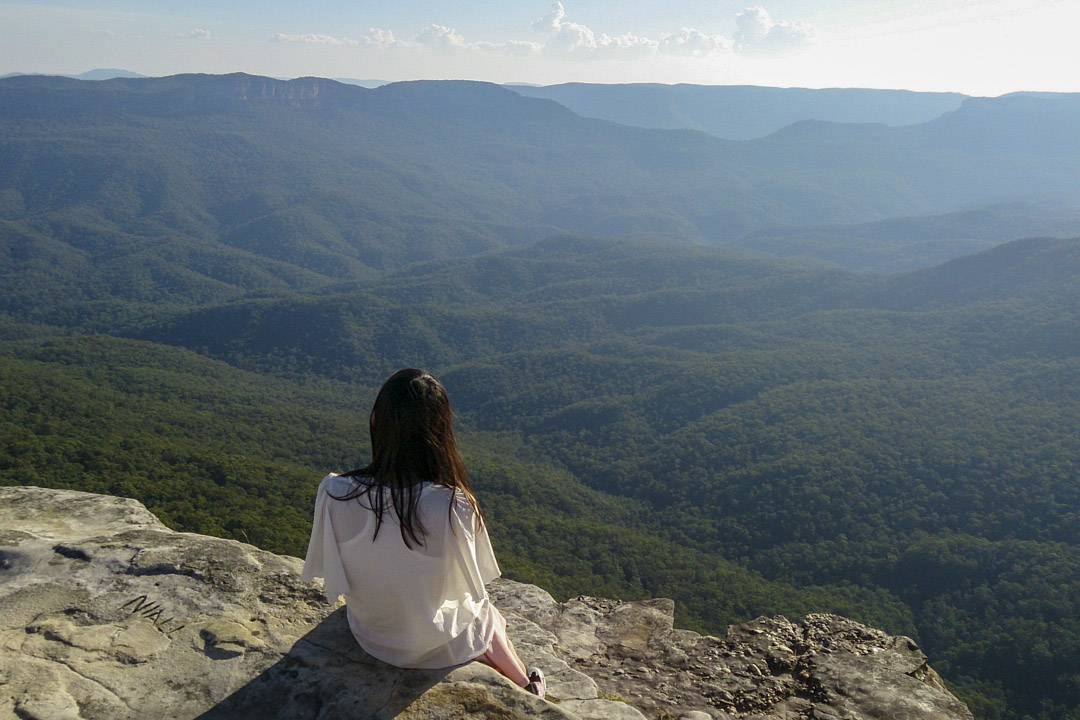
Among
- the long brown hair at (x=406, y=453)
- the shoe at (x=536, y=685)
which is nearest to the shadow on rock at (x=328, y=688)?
the shoe at (x=536, y=685)

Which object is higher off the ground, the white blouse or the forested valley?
the white blouse

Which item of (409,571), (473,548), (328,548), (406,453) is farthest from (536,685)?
(406,453)

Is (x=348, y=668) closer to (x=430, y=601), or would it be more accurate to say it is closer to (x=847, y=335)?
(x=430, y=601)

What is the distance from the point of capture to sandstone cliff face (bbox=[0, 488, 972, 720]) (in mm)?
4562

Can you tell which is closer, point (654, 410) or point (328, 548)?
point (328, 548)

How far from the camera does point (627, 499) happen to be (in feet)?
188

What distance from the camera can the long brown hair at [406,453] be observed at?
4.34 meters

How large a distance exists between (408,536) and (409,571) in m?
0.30

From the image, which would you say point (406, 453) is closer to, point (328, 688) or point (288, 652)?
point (328, 688)

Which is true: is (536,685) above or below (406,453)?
below

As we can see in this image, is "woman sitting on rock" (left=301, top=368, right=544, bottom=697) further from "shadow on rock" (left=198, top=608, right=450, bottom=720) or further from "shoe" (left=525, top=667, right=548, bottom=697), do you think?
"shoe" (left=525, top=667, right=548, bottom=697)

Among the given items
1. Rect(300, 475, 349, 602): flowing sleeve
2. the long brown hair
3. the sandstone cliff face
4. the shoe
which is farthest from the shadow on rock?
the long brown hair

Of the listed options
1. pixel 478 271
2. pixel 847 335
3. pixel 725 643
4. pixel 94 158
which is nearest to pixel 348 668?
pixel 725 643

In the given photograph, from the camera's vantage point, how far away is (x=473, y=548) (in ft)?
15.0
